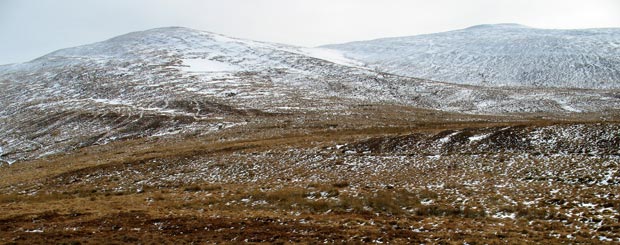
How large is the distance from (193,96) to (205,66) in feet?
151

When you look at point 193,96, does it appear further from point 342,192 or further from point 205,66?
point 342,192

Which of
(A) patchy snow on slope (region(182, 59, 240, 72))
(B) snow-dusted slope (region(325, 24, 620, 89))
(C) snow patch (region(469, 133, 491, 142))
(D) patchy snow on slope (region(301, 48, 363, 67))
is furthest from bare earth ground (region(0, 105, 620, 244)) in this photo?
(D) patchy snow on slope (region(301, 48, 363, 67))

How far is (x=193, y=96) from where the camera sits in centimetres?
8294

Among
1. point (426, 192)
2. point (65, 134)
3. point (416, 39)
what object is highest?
point (416, 39)

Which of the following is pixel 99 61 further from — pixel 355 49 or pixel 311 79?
pixel 355 49

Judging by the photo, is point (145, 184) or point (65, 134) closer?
Result: point (145, 184)

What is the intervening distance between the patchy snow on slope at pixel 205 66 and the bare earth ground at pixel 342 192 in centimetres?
8677

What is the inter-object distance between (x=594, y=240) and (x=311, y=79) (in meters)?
94.6

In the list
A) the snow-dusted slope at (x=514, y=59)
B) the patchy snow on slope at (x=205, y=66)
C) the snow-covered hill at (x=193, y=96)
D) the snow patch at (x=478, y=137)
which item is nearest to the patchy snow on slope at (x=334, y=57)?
the snow-covered hill at (x=193, y=96)

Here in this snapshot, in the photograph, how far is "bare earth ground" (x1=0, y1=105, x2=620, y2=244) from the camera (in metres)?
14.6

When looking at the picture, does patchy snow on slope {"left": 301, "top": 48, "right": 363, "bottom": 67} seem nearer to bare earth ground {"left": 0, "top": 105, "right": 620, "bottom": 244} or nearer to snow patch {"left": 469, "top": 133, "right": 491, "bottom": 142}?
bare earth ground {"left": 0, "top": 105, "right": 620, "bottom": 244}

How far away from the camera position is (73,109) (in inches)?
2955

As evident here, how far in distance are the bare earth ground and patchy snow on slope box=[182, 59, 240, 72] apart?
86768 mm

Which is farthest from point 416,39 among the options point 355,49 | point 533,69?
point 533,69
